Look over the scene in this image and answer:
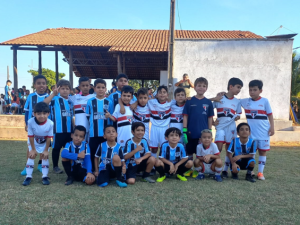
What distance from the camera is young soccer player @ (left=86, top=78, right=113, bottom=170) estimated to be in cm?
390

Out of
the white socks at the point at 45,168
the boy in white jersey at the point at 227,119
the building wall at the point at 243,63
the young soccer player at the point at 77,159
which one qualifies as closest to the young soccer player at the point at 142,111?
the young soccer player at the point at 77,159

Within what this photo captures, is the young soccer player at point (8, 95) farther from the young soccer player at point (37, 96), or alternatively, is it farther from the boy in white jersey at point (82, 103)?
the boy in white jersey at point (82, 103)

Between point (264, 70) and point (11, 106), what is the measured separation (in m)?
11.7

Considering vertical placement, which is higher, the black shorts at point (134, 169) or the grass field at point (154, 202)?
the black shorts at point (134, 169)

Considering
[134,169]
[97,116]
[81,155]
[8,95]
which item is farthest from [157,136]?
[8,95]

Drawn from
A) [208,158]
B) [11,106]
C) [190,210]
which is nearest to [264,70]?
[208,158]

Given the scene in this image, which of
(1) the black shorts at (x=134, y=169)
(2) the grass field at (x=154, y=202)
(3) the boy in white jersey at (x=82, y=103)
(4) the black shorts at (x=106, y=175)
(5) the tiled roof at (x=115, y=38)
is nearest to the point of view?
(2) the grass field at (x=154, y=202)

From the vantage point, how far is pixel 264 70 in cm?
993

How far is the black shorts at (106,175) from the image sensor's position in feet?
11.0

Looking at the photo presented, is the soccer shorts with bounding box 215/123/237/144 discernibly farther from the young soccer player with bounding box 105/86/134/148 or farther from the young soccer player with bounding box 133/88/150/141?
the young soccer player with bounding box 105/86/134/148

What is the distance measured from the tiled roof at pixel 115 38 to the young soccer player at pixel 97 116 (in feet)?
26.4

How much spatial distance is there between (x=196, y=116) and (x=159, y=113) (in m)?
0.63

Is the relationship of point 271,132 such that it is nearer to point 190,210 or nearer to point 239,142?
point 239,142

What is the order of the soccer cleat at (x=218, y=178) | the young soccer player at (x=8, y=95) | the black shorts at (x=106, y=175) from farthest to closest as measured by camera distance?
the young soccer player at (x=8, y=95) < the soccer cleat at (x=218, y=178) < the black shorts at (x=106, y=175)
